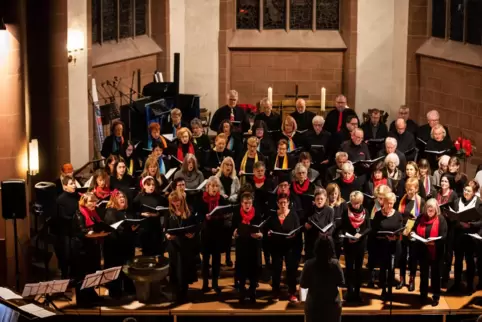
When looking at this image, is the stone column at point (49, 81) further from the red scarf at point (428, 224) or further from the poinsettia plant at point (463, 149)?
the poinsettia plant at point (463, 149)

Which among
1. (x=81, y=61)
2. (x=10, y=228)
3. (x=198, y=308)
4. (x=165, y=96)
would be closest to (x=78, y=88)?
(x=81, y=61)

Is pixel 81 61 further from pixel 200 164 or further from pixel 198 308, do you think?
pixel 198 308

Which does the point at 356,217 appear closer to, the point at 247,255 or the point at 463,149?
the point at 247,255

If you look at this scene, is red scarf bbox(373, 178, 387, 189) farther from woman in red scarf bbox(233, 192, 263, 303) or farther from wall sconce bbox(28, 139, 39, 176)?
wall sconce bbox(28, 139, 39, 176)

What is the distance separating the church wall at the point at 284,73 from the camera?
2334 centimetres

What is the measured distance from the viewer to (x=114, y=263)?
15.8 m

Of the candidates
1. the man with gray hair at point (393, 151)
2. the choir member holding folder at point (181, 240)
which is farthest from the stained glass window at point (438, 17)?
the choir member holding folder at point (181, 240)

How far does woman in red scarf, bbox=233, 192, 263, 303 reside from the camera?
610 inches

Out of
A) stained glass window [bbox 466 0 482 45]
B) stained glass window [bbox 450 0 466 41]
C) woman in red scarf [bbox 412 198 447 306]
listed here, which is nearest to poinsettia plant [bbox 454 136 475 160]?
woman in red scarf [bbox 412 198 447 306]

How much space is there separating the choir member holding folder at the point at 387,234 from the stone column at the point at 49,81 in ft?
16.9

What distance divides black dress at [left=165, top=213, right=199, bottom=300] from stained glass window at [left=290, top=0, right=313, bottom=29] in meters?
8.69

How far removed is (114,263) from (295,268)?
7.84 ft

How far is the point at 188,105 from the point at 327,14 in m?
4.19

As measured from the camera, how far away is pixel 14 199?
15203 mm
